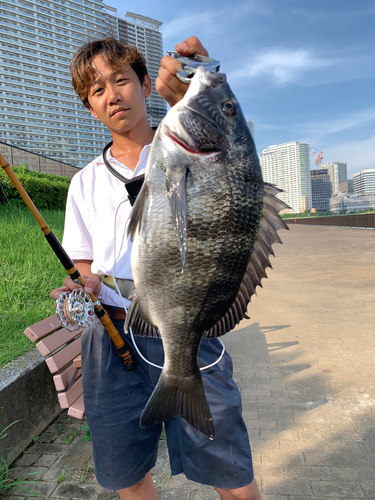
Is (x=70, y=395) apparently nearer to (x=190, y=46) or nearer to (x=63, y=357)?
(x=63, y=357)

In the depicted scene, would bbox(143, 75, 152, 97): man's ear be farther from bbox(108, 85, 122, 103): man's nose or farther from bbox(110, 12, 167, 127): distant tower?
bbox(108, 85, 122, 103): man's nose

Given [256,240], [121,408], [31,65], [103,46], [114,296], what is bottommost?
[121,408]

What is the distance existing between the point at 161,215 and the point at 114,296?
32.6 inches

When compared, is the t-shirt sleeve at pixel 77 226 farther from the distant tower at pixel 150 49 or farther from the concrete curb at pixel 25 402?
the concrete curb at pixel 25 402

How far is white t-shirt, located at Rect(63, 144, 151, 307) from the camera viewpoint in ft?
5.74

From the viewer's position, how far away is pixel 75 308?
1.74 metres

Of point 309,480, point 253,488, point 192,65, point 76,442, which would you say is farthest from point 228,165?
point 76,442

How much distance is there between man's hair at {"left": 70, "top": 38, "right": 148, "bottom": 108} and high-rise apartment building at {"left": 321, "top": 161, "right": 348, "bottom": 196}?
139 m

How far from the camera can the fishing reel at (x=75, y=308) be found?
1.74m

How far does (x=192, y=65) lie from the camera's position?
1.35 metres

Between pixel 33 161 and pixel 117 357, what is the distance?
57.3 ft

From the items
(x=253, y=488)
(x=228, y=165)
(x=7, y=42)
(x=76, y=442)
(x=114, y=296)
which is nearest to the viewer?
(x=228, y=165)

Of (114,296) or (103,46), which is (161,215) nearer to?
(114,296)

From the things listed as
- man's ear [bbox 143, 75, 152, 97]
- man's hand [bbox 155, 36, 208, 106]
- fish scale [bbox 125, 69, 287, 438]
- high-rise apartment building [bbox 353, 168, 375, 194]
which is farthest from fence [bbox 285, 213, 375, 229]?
high-rise apartment building [bbox 353, 168, 375, 194]
